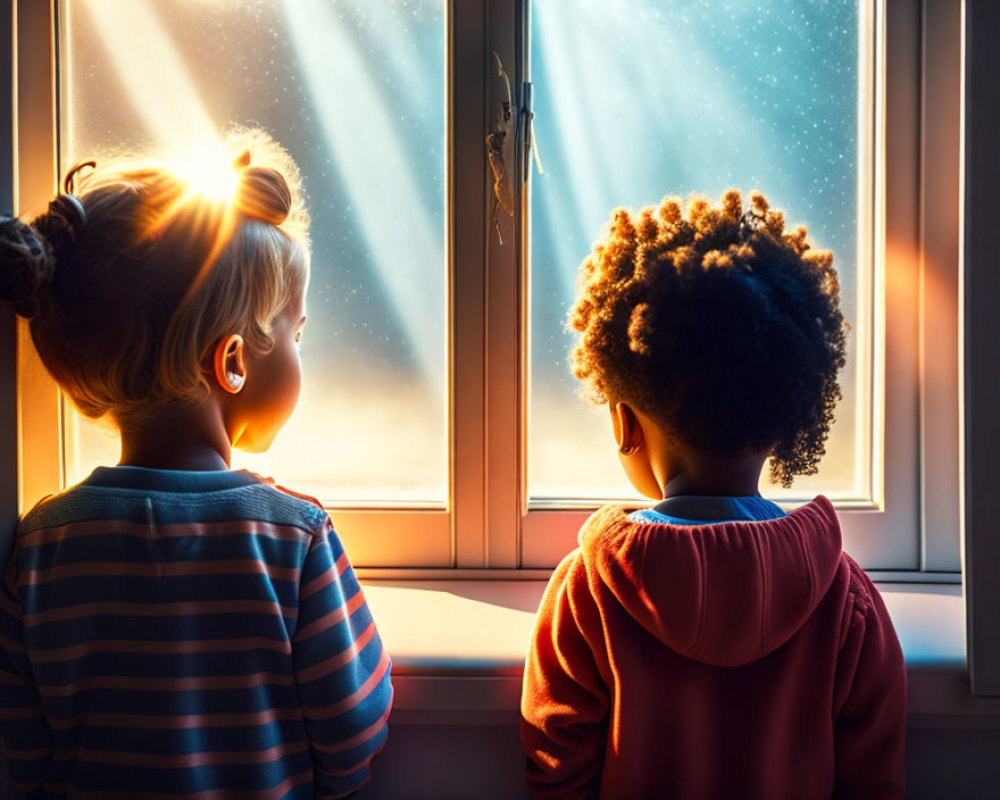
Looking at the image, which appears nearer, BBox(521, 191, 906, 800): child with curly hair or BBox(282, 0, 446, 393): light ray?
BBox(521, 191, 906, 800): child with curly hair

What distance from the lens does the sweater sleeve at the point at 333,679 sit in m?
0.71

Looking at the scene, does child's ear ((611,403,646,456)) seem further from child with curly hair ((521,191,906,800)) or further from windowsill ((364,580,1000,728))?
windowsill ((364,580,1000,728))

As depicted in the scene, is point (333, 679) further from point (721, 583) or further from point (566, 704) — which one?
point (721, 583)

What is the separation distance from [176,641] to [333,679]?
150 mm

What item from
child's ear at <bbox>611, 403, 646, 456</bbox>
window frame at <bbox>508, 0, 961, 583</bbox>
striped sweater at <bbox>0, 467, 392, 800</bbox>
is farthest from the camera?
window frame at <bbox>508, 0, 961, 583</bbox>

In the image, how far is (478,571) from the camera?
1.07 meters

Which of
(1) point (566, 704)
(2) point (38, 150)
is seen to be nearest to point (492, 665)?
(1) point (566, 704)

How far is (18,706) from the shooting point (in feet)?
2.37

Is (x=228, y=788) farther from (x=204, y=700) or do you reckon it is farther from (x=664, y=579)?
(x=664, y=579)

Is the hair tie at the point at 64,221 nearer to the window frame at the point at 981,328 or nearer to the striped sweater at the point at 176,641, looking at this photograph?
the striped sweater at the point at 176,641

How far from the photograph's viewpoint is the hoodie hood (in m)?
0.69

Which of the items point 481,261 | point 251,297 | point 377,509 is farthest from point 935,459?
point 251,297

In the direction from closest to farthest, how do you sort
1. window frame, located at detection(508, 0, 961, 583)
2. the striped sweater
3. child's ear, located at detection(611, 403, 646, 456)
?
1. the striped sweater
2. child's ear, located at detection(611, 403, 646, 456)
3. window frame, located at detection(508, 0, 961, 583)

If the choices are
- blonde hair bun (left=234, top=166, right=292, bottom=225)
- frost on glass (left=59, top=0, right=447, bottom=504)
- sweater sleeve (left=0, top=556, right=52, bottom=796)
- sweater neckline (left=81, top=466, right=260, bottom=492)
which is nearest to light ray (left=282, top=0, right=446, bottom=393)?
frost on glass (left=59, top=0, right=447, bottom=504)
